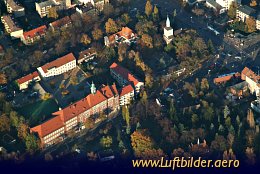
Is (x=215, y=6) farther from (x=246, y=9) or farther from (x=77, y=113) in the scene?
(x=77, y=113)

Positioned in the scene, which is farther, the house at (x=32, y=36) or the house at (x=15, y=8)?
the house at (x=15, y=8)

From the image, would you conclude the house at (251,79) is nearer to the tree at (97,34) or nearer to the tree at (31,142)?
the tree at (97,34)

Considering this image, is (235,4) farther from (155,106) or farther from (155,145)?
(155,145)

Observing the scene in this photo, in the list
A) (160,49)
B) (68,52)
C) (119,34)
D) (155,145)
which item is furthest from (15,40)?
(155,145)

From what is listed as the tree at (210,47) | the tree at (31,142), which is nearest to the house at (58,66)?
the tree at (31,142)

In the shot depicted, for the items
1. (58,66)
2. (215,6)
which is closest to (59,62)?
(58,66)

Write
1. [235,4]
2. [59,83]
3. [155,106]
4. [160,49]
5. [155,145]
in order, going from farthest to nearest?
[235,4] → [160,49] → [59,83] → [155,106] → [155,145]
